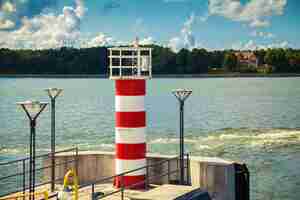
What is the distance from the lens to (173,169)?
50.0 feet

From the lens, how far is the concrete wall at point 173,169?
14344 millimetres

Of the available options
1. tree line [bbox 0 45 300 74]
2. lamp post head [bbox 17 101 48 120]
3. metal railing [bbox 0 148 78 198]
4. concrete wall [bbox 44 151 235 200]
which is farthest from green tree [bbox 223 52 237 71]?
lamp post head [bbox 17 101 48 120]

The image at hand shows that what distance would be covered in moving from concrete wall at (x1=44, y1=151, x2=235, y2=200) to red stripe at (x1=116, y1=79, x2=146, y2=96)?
188 cm

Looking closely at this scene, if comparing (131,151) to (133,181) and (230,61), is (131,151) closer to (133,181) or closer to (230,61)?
(133,181)

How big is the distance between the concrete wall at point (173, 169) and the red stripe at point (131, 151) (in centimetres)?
74

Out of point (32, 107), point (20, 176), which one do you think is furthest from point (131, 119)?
point (20, 176)

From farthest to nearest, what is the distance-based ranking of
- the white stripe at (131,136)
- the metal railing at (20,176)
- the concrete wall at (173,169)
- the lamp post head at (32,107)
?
1. the metal railing at (20,176)
2. the white stripe at (131,136)
3. the concrete wall at (173,169)
4. the lamp post head at (32,107)

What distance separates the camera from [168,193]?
11828 mm

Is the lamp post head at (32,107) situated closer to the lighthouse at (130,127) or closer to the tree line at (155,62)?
the lighthouse at (130,127)

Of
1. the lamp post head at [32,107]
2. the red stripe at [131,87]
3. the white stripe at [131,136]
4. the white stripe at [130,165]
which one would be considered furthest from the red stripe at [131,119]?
the lamp post head at [32,107]

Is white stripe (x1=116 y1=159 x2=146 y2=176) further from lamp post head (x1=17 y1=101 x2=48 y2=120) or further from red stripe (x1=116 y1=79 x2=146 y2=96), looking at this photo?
lamp post head (x1=17 y1=101 x2=48 y2=120)

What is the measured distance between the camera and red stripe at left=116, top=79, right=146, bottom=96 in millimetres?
14656

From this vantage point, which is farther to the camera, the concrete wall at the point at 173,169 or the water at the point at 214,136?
the water at the point at 214,136

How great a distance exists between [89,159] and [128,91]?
2.46 m
